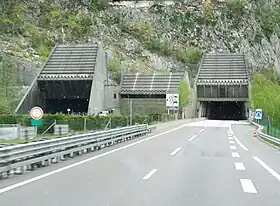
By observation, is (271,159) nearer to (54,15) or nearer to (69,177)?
(69,177)

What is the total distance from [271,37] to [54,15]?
7480 centimetres

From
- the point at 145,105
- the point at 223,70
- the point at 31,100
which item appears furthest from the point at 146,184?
the point at 223,70

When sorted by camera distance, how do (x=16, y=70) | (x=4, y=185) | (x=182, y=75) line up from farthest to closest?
1. (x=182, y=75)
2. (x=16, y=70)
3. (x=4, y=185)

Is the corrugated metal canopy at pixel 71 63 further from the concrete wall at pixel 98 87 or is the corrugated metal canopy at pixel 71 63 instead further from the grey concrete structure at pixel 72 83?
the concrete wall at pixel 98 87

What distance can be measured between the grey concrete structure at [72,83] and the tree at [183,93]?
48.4ft

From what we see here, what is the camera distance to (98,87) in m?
85.8

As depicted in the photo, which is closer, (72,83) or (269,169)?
(269,169)

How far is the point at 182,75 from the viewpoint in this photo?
98.6m

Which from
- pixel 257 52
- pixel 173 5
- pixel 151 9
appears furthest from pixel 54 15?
pixel 257 52

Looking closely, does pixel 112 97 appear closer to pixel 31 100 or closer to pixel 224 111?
pixel 31 100

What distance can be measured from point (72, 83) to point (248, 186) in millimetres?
77837

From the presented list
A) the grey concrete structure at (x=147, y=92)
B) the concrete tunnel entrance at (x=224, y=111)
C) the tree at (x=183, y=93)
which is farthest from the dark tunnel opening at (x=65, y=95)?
the concrete tunnel entrance at (x=224, y=111)

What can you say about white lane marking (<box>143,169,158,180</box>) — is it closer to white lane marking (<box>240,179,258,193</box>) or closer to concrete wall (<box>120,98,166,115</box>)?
white lane marking (<box>240,179,258,193</box>)

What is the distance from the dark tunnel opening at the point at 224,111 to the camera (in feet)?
421
